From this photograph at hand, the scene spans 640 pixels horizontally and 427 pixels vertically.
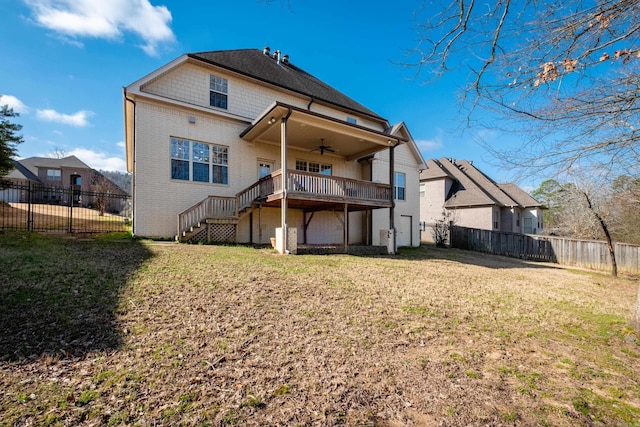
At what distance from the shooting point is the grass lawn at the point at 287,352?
2686mm

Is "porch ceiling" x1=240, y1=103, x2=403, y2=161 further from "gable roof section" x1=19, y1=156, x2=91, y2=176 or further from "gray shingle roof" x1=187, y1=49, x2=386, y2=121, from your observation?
"gable roof section" x1=19, y1=156, x2=91, y2=176

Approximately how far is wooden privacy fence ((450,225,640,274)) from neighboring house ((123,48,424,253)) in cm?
902

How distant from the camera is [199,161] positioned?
12508 mm

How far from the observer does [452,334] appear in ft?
14.8

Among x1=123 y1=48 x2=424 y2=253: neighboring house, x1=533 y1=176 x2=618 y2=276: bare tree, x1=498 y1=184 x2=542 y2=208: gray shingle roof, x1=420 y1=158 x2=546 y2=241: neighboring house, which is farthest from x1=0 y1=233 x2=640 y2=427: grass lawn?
x1=498 y1=184 x2=542 y2=208: gray shingle roof

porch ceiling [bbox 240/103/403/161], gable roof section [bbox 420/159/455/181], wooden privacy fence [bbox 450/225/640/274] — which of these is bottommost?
wooden privacy fence [bbox 450/225/640/274]

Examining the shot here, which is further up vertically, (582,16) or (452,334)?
(582,16)

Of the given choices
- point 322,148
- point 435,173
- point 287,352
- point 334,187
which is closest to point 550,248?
point 435,173

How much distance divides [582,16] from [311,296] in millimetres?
5649

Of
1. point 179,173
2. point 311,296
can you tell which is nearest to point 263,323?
point 311,296

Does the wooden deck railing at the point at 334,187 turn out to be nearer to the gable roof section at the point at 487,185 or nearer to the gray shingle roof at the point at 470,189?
the gray shingle roof at the point at 470,189

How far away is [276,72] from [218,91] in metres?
4.25

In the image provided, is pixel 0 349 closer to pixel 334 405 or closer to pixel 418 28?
pixel 334 405

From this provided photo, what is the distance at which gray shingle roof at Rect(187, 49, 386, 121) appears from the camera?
1374cm
